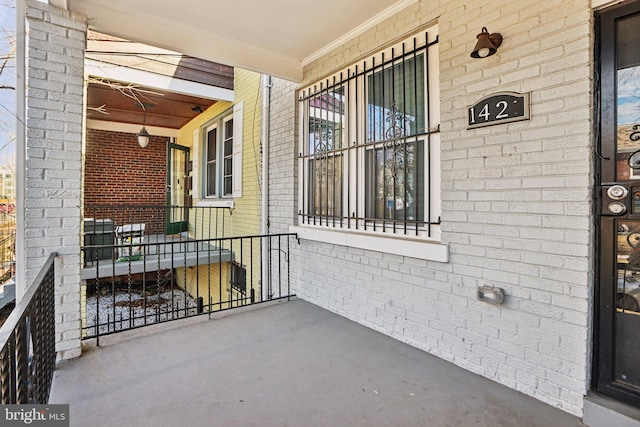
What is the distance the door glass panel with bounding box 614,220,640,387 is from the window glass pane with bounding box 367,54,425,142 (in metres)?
1.47

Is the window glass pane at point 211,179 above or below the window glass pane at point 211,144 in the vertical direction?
below

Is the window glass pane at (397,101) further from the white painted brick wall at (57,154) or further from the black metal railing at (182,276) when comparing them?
the white painted brick wall at (57,154)

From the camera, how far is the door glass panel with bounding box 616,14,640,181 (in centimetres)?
169

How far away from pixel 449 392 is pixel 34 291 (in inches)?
92.3

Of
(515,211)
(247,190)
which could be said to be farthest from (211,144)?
(515,211)

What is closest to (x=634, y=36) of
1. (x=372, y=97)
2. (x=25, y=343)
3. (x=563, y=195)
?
(x=563, y=195)

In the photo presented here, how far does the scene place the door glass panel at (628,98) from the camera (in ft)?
5.54

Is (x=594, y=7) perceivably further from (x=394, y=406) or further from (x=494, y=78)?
(x=394, y=406)

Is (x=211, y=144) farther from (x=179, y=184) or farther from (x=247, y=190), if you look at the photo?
(x=247, y=190)

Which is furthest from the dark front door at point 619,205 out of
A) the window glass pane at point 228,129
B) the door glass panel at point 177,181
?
the door glass panel at point 177,181

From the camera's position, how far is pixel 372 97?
3158mm

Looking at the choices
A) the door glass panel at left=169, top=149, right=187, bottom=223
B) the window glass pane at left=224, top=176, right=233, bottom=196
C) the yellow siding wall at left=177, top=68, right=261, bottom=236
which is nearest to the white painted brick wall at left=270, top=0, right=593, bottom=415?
the yellow siding wall at left=177, top=68, right=261, bottom=236

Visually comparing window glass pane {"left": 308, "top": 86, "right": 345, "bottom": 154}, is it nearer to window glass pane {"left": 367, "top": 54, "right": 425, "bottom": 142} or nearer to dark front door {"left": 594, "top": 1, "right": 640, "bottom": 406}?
window glass pane {"left": 367, "top": 54, "right": 425, "bottom": 142}

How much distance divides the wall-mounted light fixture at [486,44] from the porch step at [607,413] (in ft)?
6.83
